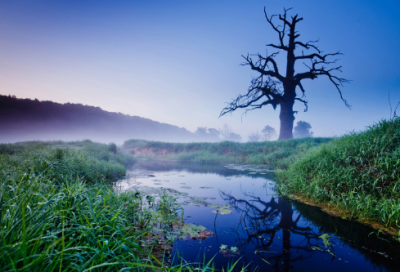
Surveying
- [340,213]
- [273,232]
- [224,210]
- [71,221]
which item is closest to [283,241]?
[273,232]

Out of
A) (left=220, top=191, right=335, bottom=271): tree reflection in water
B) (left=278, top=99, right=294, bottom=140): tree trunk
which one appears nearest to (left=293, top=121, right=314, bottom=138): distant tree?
(left=278, top=99, right=294, bottom=140): tree trunk

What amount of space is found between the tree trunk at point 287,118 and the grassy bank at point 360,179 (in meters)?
12.1

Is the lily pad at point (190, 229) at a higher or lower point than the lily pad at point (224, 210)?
lower

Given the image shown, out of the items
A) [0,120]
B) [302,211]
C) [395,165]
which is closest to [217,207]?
[302,211]

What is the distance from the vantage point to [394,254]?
274 cm

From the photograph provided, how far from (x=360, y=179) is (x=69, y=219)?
6.31m

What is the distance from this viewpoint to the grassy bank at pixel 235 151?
531 inches

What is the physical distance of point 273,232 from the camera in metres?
3.52

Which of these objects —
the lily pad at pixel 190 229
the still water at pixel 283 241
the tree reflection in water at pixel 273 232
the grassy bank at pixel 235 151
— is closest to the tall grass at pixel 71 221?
the lily pad at pixel 190 229

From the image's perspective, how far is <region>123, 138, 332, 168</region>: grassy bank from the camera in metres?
13.5

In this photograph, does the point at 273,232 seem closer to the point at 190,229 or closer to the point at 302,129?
the point at 190,229

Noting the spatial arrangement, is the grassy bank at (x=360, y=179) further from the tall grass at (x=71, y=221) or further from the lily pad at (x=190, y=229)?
the tall grass at (x=71, y=221)

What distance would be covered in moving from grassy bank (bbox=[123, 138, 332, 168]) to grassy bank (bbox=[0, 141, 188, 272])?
10153mm

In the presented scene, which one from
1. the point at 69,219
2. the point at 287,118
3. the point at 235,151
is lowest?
the point at 69,219
